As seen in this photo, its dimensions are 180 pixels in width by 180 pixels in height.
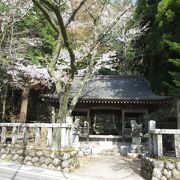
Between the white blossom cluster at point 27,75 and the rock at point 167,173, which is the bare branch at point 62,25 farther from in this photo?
the white blossom cluster at point 27,75

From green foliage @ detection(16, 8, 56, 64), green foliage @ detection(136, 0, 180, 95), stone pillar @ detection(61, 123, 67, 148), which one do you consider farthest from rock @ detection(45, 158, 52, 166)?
green foliage @ detection(16, 8, 56, 64)

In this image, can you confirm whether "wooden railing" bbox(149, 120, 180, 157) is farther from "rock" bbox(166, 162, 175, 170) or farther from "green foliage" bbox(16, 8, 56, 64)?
"green foliage" bbox(16, 8, 56, 64)

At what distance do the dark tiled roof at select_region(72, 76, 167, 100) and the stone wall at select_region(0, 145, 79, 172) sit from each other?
679 centimetres

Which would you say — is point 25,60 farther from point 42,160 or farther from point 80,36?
point 42,160

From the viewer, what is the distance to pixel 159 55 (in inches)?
701

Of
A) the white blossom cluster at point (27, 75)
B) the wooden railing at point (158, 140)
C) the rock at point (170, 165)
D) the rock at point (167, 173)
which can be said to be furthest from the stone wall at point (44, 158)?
the white blossom cluster at point (27, 75)

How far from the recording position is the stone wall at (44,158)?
33.2 ft

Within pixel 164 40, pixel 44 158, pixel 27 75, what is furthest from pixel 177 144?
pixel 27 75

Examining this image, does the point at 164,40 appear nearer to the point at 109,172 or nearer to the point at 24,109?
the point at 109,172

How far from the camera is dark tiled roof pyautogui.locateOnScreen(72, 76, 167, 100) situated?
17.4 m

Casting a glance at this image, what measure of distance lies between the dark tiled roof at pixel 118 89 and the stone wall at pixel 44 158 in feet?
22.3

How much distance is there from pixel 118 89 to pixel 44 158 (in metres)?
9.92

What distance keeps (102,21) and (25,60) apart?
17.6ft

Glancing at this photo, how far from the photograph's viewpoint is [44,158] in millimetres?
10344
